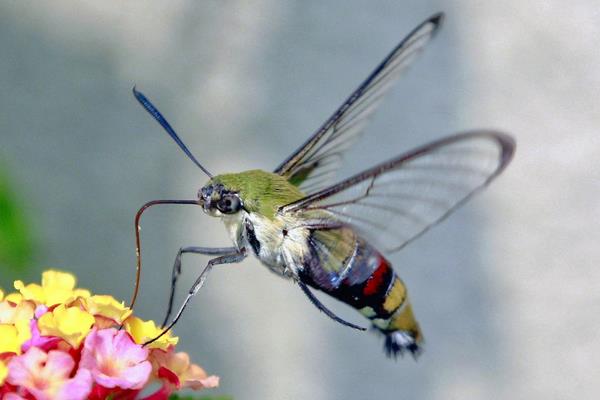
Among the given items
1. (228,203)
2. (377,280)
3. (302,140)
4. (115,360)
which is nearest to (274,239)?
(228,203)

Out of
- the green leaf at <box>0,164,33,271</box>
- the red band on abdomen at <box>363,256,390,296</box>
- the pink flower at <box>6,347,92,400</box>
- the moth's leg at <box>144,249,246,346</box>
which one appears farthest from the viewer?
the green leaf at <box>0,164,33,271</box>

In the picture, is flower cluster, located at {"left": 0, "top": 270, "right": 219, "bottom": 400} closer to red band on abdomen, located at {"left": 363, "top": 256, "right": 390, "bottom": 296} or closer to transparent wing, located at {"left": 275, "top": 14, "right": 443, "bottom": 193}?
red band on abdomen, located at {"left": 363, "top": 256, "right": 390, "bottom": 296}

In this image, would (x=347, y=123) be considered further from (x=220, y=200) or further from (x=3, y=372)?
(x=3, y=372)

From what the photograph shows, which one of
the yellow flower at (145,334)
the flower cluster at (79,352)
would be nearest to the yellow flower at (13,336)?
the flower cluster at (79,352)

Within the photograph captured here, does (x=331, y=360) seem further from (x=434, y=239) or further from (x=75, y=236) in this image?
(x=75, y=236)

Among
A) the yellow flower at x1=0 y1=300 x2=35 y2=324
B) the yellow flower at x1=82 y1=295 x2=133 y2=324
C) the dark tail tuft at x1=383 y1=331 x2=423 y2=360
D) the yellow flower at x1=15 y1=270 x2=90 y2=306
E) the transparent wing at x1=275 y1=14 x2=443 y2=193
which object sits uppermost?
the transparent wing at x1=275 y1=14 x2=443 y2=193


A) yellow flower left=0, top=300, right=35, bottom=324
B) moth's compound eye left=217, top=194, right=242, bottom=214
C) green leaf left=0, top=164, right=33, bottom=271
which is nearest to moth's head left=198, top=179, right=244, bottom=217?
moth's compound eye left=217, top=194, right=242, bottom=214

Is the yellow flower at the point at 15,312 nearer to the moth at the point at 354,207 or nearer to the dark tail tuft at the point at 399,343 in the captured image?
the moth at the point at 354,207
